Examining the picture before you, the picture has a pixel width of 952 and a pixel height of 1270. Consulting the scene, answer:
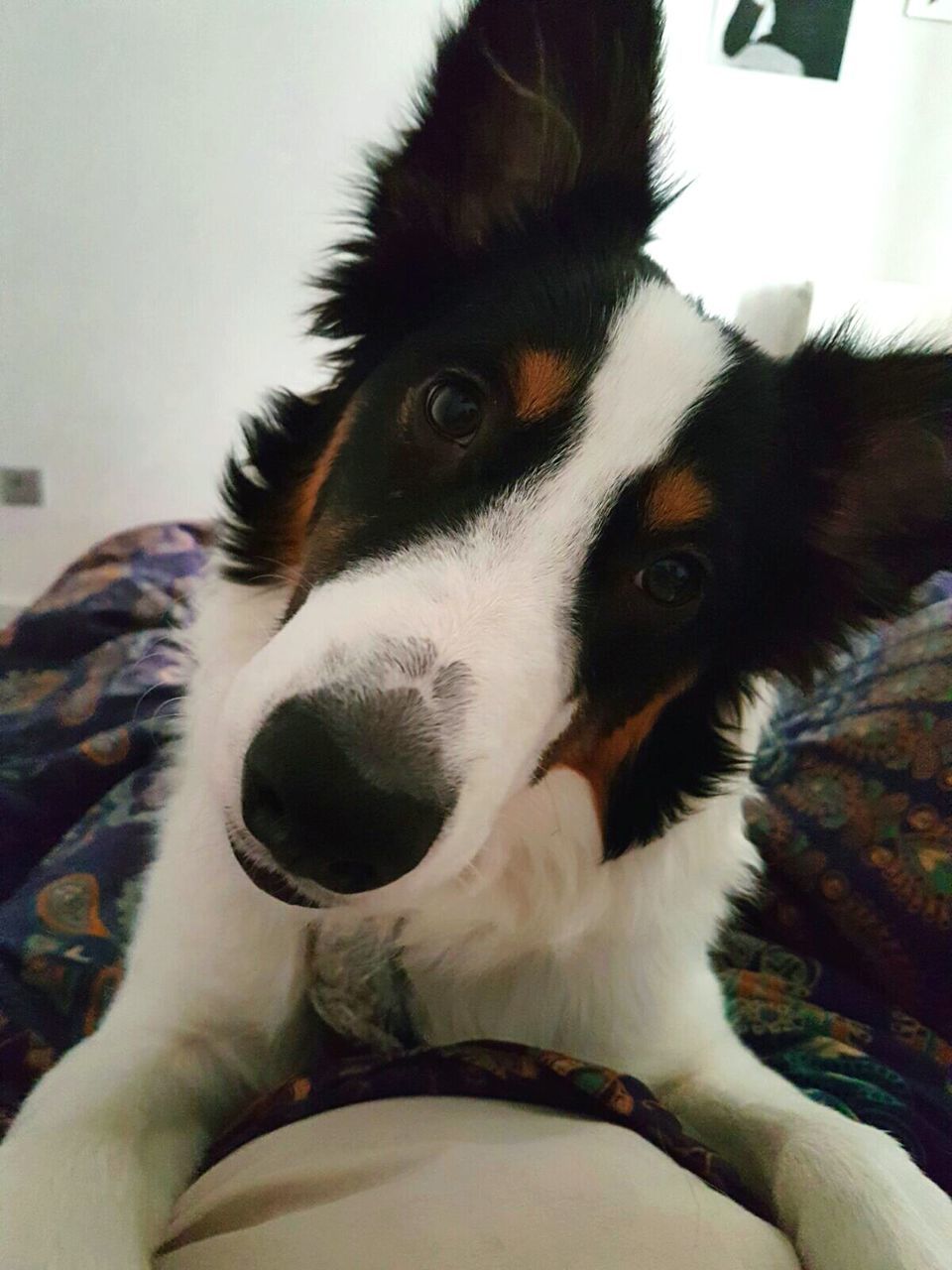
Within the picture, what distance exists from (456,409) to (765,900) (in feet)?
4.14

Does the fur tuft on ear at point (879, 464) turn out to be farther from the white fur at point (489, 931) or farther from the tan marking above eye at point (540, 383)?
the tan marking above eye at point (540, 383)

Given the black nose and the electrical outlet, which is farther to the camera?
the electrical outlet

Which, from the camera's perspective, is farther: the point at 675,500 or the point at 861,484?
the point at 861,484

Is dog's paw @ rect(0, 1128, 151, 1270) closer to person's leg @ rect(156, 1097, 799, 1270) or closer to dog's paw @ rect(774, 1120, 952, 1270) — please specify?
person's leg @ rect(156, 1097, 799, 1270)

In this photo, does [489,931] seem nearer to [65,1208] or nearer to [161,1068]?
[161,1068]

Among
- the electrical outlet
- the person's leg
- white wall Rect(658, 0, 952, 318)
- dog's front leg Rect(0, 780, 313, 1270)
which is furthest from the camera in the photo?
the electrical outlet

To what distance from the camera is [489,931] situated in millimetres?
1401

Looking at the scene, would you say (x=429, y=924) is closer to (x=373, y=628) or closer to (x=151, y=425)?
(x=373, y=628)

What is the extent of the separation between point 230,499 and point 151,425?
8.65 ft

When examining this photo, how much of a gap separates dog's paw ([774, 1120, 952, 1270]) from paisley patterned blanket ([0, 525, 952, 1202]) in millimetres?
82

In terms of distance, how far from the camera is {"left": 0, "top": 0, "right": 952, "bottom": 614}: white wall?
3338mm

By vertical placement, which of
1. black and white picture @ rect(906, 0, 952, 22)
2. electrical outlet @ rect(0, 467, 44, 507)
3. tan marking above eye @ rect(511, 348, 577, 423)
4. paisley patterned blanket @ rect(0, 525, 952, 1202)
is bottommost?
electrical outlet @ rect(0, 467, 44, 507)

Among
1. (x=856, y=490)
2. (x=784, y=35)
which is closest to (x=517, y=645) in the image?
(x=856, y=490)

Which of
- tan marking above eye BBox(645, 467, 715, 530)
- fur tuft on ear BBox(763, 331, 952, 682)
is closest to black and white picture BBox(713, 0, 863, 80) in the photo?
fur tuft on ear BBox(763, 331, 952, 682)
